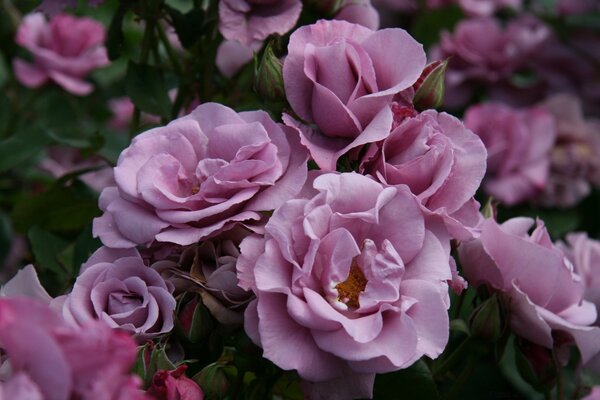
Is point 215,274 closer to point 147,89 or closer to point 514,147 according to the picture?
point 147,89

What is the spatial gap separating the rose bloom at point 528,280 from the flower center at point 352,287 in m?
0.13

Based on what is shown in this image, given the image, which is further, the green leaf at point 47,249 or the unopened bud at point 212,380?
the green leaf at point 47,249

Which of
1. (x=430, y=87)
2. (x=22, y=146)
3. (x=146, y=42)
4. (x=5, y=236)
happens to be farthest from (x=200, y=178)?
(x=5, y=236)

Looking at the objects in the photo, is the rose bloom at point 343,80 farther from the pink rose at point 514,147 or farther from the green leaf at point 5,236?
the pink rose at point 514,147

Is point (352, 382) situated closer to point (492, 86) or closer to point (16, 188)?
point (16, 188)

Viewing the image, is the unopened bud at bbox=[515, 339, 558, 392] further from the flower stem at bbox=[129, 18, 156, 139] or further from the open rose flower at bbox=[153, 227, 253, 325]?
the flower stem at bbox=[129, 18, 156, 139]

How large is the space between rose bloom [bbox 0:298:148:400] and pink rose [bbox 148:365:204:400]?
0.11 metres

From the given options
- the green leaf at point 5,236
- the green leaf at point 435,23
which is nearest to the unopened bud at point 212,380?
the green leaf at point 5,236

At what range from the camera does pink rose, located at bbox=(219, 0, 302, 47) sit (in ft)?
2.39

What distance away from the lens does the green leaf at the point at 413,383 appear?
647 mm

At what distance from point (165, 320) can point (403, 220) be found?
159 millimetres

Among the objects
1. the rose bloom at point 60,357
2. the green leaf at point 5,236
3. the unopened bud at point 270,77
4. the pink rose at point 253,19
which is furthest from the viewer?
the green leaf at point 5,236

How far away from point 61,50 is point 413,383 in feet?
2.42

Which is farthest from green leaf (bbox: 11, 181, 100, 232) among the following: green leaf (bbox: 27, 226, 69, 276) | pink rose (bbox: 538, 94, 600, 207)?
pink rose (bbox: 538, 94, 600, 207)
